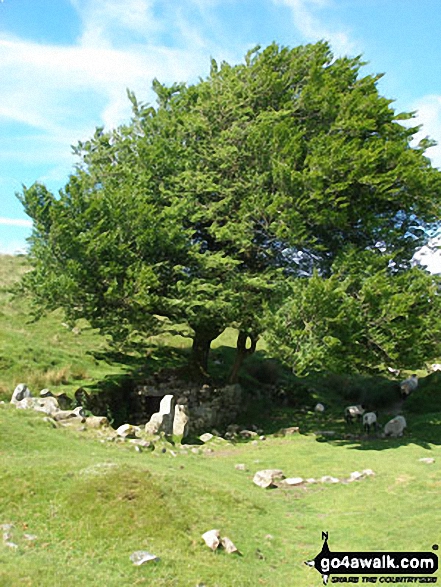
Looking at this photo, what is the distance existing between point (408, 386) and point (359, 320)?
14.7 m

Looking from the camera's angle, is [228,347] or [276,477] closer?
[276,477]

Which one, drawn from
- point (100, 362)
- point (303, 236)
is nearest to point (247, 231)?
point (303, 236)

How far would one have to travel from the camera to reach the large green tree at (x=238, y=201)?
65.1 feet

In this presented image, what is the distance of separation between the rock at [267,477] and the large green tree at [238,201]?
25.2 feet

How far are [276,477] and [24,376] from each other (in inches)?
448

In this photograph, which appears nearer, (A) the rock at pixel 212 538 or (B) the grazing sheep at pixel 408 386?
(A) the rock at pixel 212 538

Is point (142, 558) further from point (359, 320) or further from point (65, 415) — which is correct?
point (359, 320)

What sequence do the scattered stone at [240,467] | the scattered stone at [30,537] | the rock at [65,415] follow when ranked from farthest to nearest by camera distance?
the rock at [65,415], the scattered stone at [240,467], the scattered stone at [30,537]

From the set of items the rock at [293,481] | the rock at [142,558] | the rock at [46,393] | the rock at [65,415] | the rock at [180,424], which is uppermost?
the rock at [46,393]

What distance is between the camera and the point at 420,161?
67.8 feet

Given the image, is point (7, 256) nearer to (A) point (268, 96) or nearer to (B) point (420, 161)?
(A) point (268, 96)

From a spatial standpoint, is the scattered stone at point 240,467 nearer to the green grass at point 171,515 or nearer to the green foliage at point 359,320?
the green grass at point 171,515

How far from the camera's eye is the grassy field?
7535mm

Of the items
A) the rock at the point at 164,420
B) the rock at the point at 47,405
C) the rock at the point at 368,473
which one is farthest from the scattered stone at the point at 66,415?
the rock at the point at 368,473
